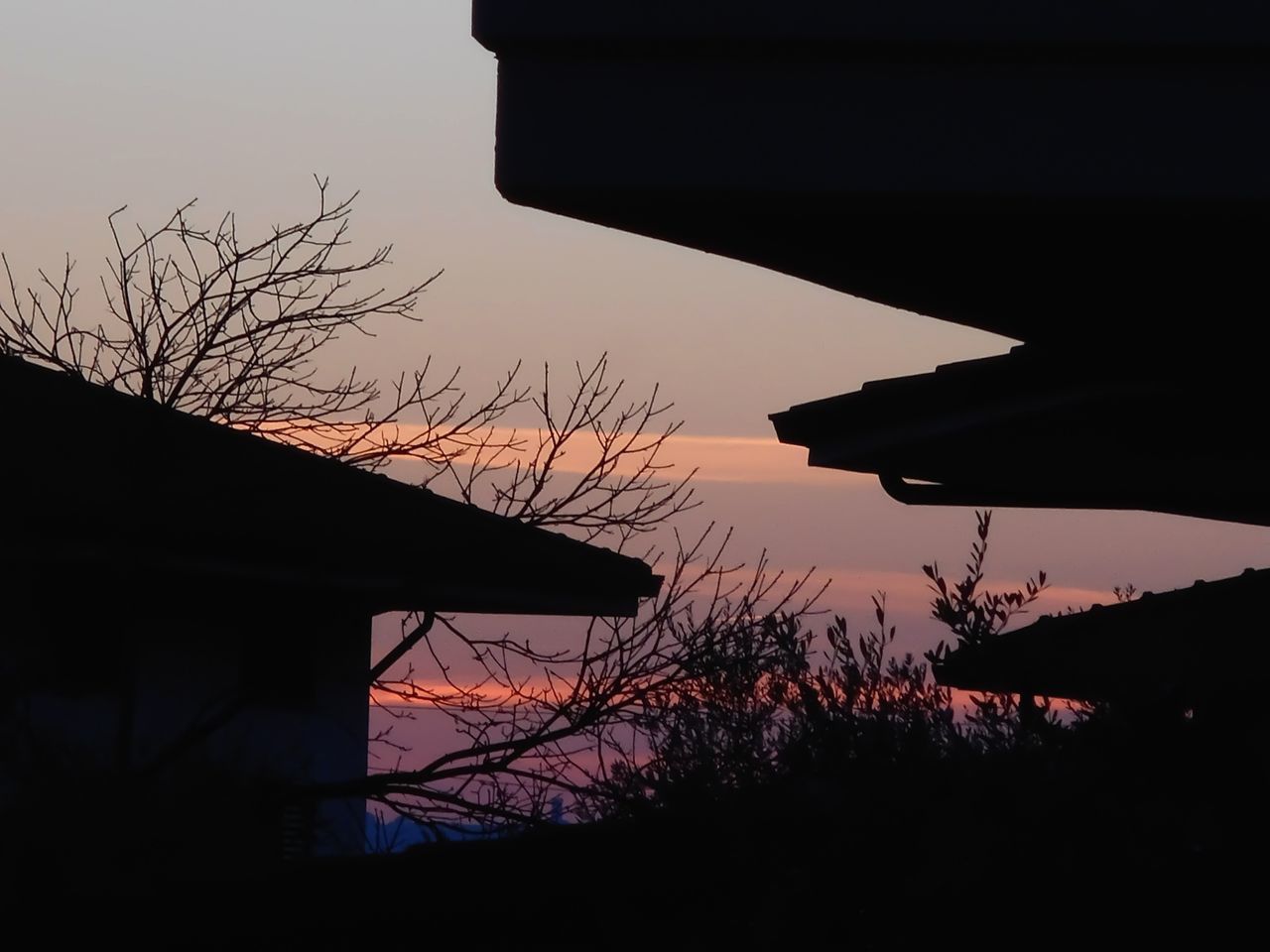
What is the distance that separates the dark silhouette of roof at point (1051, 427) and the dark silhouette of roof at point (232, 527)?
16.2 ft

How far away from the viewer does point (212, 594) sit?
11.5 metres

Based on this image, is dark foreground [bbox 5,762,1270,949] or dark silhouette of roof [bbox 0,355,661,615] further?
dark silhouette of roof [bbox 0,355,661,615]

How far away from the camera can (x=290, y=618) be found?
40.4 ft

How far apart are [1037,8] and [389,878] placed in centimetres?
354

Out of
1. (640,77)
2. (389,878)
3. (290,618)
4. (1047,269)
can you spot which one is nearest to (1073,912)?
(1047,269)

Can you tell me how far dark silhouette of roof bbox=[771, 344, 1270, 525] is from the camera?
533 cm

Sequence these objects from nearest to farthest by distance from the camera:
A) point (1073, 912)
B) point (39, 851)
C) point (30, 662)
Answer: point (1073, 912)
point (39, 851)
point (30, 662)

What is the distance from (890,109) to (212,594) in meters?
9.03

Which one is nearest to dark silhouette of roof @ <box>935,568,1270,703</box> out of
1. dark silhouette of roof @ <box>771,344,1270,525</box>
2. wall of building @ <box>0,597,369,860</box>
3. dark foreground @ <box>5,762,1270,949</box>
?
dark silhouette of roof @ <box>771,344,1270,525</box>

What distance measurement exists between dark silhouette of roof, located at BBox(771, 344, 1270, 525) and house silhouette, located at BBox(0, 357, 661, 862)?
3.82m

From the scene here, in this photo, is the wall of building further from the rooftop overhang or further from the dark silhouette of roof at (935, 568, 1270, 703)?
the rooftop overhang

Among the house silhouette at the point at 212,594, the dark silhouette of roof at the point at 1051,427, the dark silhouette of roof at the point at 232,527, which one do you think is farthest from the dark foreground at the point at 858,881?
the dark silhouette of roof at the point at 232,527

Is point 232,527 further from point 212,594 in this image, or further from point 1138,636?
point 1138,636

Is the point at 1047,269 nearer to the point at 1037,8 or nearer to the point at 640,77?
the point at 1037,8
